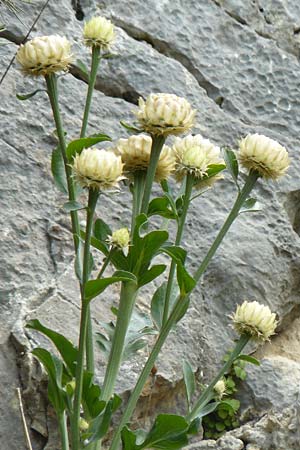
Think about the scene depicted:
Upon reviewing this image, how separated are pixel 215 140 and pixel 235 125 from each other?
0.10m

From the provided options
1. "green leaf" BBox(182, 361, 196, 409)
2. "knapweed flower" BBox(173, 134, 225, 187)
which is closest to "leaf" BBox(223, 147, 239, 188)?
"knapweed flower" BBox(173, 134, 225, 187)

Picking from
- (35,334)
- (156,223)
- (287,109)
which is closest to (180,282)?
(35,334)

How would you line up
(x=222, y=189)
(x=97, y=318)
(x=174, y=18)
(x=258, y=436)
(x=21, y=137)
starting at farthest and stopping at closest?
(x=174, y=18) < (x=222, y=189) < (x=21, y=137) < (x=97, y=318) < (x=258, y=436)

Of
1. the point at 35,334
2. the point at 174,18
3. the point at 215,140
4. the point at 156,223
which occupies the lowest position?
the point at 35,334

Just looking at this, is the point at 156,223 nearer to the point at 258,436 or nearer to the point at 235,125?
the point at 235,125

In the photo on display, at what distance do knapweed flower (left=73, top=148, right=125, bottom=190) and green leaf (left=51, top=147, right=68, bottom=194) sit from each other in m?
0.25

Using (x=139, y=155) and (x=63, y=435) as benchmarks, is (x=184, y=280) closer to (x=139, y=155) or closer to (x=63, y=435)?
(x=139, y=155)

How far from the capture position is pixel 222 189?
240 centimetres

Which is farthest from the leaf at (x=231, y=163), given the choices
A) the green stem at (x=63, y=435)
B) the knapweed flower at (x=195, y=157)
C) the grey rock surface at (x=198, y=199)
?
the grey rock surface at (x=198, y=199)

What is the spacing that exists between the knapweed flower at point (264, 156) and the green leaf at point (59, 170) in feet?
1.06

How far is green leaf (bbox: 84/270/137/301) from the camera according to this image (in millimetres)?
1315

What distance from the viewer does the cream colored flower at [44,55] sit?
4.64 feet

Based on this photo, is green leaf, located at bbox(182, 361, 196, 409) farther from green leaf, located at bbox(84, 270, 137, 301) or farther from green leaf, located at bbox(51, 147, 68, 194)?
green leaf, located at bbox(51, 147, 68, 194)

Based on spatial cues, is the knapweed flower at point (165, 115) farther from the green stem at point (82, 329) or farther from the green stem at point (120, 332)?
the green stem at point (120, 332)
